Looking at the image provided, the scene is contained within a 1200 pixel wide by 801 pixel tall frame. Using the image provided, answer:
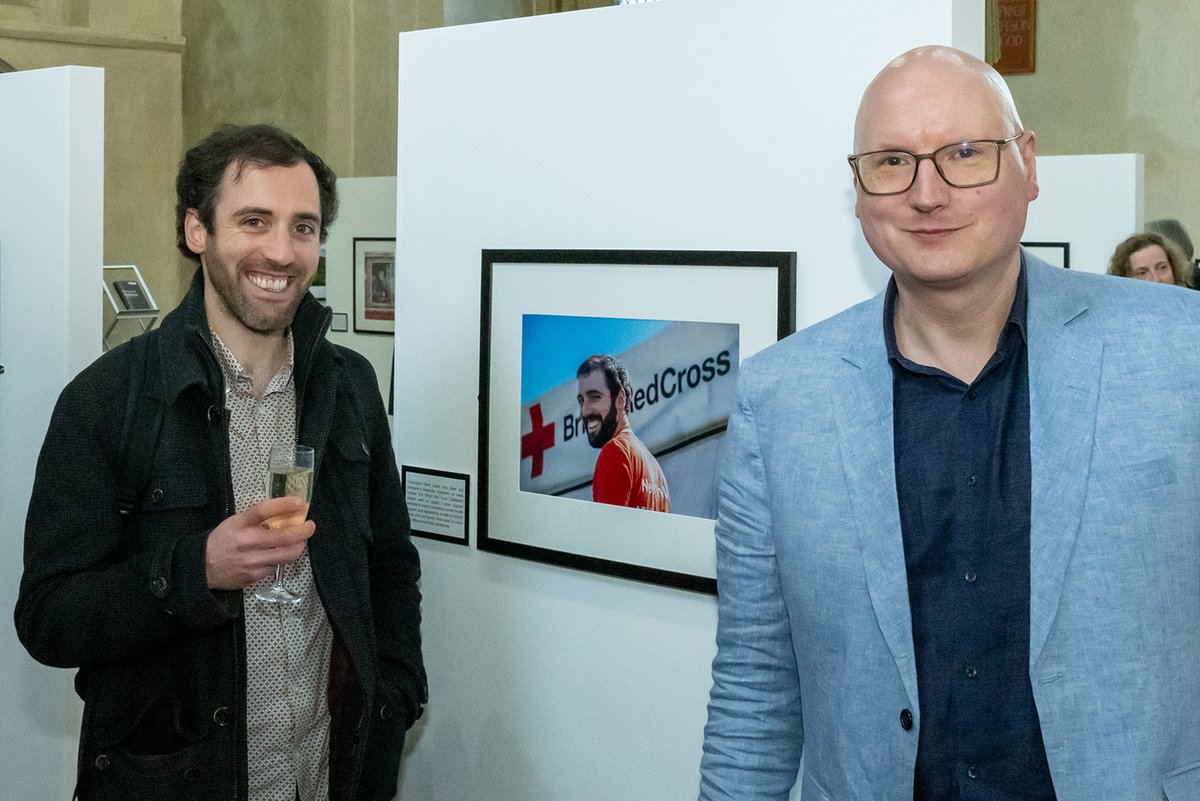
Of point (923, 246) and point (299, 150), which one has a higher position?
point (299, 150)

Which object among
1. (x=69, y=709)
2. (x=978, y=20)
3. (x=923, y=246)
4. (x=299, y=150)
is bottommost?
(x=69, y=709)

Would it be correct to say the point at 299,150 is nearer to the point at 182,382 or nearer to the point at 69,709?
the point at 182,382

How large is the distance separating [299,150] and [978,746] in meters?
1.86

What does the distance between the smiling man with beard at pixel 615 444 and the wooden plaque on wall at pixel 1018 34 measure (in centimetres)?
1055

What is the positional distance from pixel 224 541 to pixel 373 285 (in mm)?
7032

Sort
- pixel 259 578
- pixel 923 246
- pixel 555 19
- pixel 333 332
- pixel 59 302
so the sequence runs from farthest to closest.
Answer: pixel 333 332, pixel 59 302, pixel 555 19, pixel 259 578, pixel 923 246

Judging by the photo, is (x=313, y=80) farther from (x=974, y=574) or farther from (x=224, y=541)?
(x=974, y=574)

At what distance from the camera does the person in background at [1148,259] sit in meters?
5.42

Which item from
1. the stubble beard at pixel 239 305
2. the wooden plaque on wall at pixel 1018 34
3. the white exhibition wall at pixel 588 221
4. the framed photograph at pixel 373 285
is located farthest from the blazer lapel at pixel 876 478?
the wooden plaque on wall at pixel 1018 34

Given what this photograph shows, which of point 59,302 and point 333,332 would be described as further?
point 333,332

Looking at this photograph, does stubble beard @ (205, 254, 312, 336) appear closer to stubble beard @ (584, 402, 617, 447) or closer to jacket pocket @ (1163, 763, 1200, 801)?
stubble beard @ (584, 402, 617, 447)

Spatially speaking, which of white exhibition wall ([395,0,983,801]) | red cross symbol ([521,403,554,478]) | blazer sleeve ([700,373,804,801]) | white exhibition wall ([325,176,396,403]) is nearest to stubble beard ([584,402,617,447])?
red cross symbol ([521,403,554,478])

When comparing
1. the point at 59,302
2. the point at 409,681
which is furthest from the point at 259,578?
the point at 59,302

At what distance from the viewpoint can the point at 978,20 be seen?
249 centimetres
